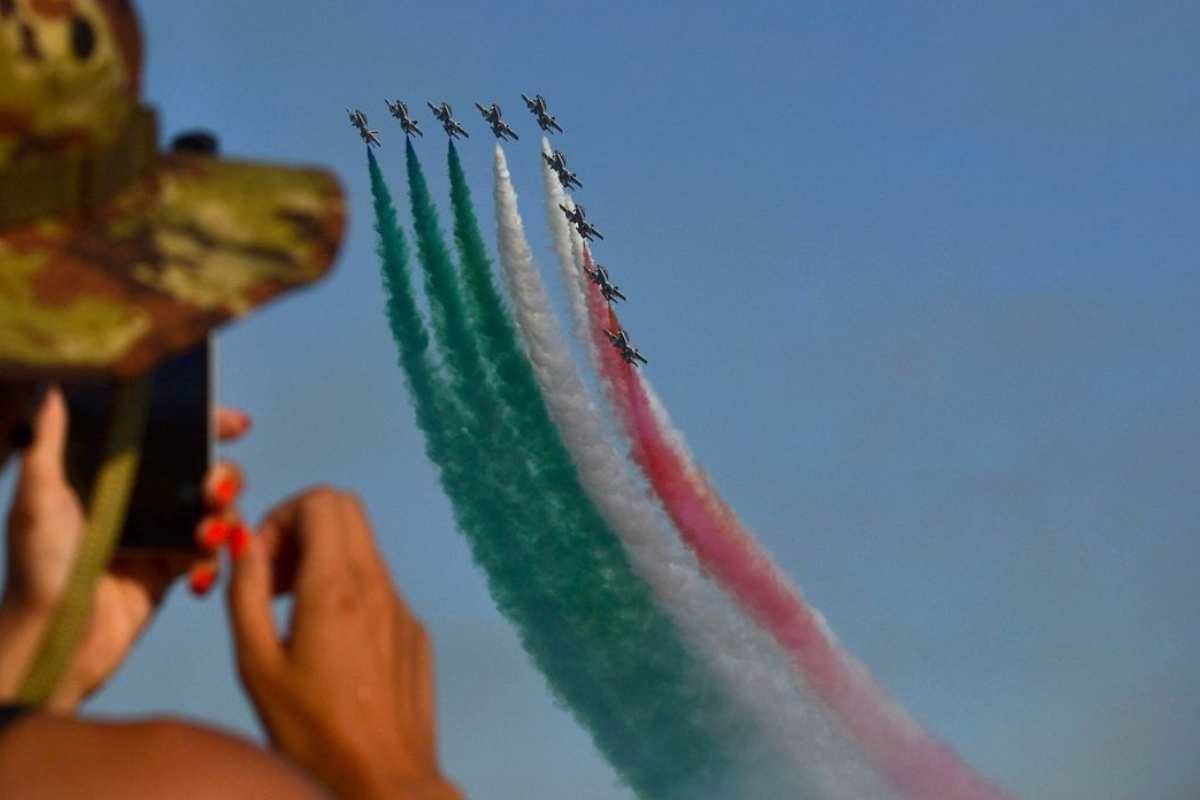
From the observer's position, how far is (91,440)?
2.08 m

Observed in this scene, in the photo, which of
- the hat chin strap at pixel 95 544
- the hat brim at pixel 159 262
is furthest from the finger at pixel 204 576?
the hat brim at pixel 159 262

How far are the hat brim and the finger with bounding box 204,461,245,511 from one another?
279 millimetres

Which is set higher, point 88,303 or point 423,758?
point 88,303

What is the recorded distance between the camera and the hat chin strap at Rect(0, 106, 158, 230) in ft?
5.85

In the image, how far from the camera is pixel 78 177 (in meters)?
1.81

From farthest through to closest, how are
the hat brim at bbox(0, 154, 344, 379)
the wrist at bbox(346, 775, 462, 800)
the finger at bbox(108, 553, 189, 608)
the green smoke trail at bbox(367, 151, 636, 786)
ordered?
the green smoke trail at bbox(367, 151, 636, 786)
the finger at bbox(108, 553, 189, 608)
the wrist at bbox(346, 775, 462, 800)
the hat brim at bbox(0, 154, 344, 379)

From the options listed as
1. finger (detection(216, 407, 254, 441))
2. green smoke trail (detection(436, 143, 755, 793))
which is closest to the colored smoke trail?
green smoke trail (detection(436, 143, 755, 793))

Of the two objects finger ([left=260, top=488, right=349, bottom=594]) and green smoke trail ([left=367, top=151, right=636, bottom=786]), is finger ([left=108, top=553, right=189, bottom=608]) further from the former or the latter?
green smoke trail ([left=367, top=151, right=636, bottom=786])

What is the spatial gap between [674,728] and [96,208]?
123ft

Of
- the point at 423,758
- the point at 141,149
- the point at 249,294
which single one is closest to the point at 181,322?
the point at 249,294

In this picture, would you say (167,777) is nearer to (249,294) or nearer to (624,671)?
(249,294)

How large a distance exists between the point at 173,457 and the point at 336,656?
275 millimetres

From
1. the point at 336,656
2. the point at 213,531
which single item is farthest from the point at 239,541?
the point at 336,656

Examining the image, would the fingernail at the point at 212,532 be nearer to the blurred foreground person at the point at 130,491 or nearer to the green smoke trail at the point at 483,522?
the blurred foreground person at the point at 130,491
